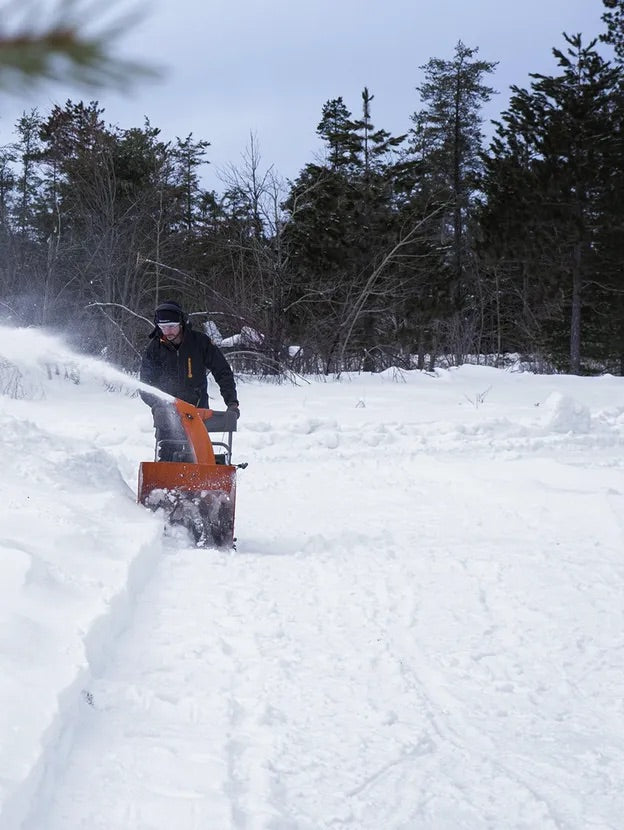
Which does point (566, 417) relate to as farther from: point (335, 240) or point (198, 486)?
point (335, 240)

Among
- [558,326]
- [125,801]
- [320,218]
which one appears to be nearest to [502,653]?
[125,801]

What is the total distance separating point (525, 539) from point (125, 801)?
4.24 m

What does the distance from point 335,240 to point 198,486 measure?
55.6ft

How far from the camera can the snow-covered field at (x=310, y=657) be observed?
2.56 metres

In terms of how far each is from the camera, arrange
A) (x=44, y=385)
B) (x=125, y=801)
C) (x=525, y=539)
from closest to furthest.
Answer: (x=125, y=801) < (x=525, y=539) < (x=44, y=385)

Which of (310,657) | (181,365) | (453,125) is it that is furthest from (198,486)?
(453,125)

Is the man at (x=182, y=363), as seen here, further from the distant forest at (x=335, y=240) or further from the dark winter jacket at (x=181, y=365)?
the distant forest at (x=335, y=240)

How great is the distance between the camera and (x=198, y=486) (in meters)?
5.66

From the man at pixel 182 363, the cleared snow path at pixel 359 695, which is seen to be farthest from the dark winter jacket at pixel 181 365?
the cleared snow path at pixel 359 695

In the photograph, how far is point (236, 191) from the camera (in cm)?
1950

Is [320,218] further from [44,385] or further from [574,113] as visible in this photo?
[44,385]

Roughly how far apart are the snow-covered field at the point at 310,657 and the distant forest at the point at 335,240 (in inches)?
457

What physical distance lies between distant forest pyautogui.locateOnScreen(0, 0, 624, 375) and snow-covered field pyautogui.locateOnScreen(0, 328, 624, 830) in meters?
11.6

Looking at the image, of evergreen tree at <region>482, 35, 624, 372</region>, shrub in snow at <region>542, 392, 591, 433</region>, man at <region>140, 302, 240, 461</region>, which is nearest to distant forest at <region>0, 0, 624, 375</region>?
evergreen tree at <region>482, 35, 624, 372</region>
